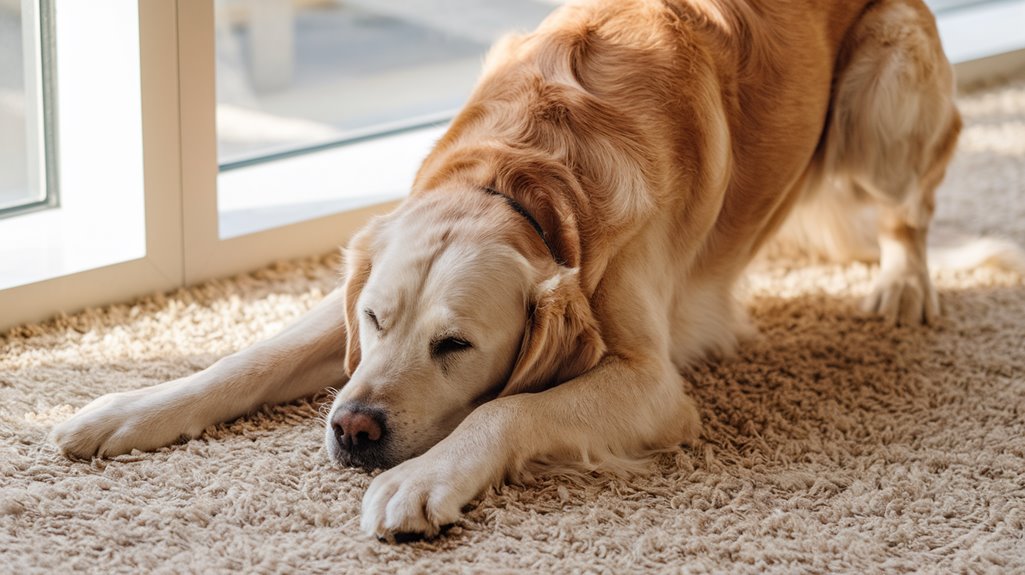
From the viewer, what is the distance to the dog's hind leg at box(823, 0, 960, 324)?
8.75 feet

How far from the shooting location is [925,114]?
2.76 metres

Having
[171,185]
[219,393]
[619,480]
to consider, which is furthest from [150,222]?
[619,480]

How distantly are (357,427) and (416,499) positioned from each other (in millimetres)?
173

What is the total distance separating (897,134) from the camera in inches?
108

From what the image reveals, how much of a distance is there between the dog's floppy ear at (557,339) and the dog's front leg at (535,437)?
33 mm

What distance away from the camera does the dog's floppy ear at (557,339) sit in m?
1.91

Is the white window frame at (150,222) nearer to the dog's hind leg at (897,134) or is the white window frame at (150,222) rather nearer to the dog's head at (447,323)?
the dog's head at (447,323)

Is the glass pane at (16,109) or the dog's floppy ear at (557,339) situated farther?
the glass pane at (16,109)

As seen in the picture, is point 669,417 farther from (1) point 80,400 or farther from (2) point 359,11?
(2) point 359,11

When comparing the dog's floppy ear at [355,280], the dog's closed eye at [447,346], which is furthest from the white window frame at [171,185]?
the dog's closed eye at [447,346]

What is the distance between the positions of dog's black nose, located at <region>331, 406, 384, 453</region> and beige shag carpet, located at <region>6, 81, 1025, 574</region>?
0.27 feet

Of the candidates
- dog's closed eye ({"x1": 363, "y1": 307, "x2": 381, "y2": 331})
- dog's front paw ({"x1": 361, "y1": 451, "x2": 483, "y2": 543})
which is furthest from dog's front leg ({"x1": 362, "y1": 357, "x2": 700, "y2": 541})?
dog's closed eye ({"x1": 363, "y1": 307, "x2": 381, "y2": 331})

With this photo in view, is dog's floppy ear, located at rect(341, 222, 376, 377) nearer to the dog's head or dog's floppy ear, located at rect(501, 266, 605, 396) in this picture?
the dog's head

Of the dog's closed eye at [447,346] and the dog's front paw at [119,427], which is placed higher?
the dog's closed eye at [447,346]
